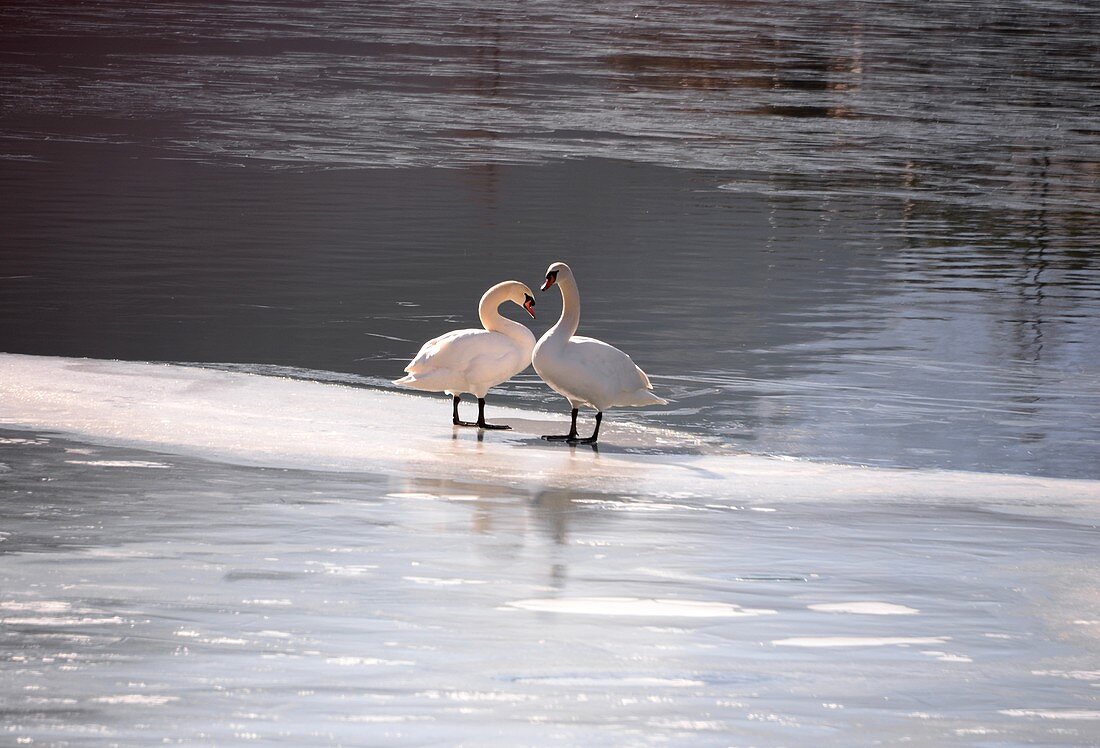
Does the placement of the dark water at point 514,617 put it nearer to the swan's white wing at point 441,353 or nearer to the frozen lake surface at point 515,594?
the frozen lake surface at point 515,594

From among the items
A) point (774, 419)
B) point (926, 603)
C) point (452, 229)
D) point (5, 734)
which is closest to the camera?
point (5, 734)

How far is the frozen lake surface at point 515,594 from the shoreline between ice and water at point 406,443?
0.03 meters

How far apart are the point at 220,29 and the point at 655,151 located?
28.1 metres

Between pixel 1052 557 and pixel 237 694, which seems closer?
pixel 237 694

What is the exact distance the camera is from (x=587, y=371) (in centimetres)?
849

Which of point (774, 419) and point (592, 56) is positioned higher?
point (592, 56)

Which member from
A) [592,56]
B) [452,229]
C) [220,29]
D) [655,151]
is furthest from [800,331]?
[220,29]

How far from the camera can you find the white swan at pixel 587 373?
27.9 feet

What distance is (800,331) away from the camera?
12.0 meters

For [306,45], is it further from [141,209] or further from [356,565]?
[356,565]

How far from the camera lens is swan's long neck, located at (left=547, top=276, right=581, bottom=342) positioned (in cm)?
868

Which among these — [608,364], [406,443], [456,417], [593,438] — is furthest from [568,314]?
[406,443]

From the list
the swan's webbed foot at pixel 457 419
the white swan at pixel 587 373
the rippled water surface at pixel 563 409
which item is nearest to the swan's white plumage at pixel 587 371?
the white swan at pixel 587 373

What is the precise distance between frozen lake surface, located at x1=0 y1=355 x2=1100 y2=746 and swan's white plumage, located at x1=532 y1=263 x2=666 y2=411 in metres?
0.35
